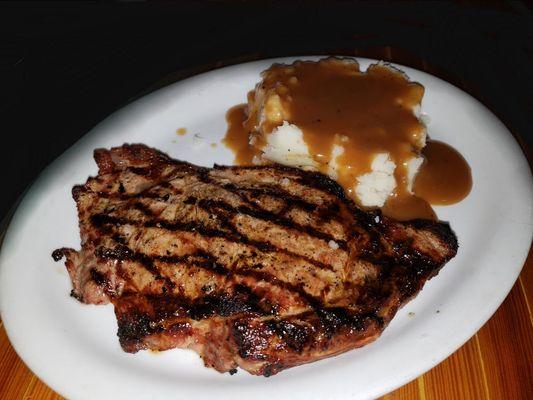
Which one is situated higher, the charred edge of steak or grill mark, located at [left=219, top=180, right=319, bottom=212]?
grill mark, located at [left=219, top=180, right=319, bottom=212]

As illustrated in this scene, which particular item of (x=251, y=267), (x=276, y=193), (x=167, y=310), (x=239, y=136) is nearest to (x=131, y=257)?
(x=167, y=310)

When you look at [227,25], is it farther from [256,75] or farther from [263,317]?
[263,317]

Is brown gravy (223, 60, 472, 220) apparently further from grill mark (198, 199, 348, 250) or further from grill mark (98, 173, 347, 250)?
grill mark (198, 199, 348, 250)

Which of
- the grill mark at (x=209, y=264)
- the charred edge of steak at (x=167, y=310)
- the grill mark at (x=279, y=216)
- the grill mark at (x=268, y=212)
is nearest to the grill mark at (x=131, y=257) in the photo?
the grill mark at (x=209, y=264)

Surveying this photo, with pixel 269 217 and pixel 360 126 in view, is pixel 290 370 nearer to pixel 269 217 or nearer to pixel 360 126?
pixel 269 217

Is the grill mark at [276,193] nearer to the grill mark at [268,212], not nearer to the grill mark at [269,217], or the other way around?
the grill mark at [268,212]

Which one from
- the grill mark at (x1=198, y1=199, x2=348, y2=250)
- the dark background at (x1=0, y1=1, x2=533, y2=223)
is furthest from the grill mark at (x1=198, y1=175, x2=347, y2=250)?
the dark background at (x1=0, y1=1, x2=533, y2=223)
